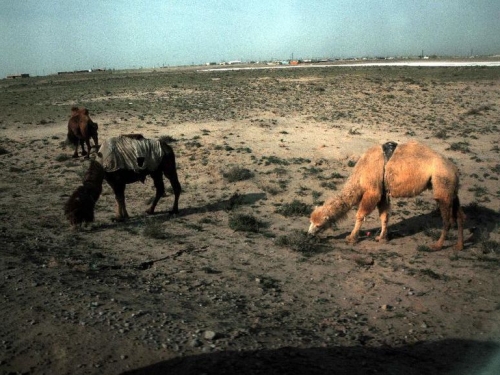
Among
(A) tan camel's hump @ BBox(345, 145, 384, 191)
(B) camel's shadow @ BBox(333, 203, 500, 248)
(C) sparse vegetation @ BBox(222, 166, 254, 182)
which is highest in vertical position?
(A) tan camel's hump @ BBox(345, 145, 384, 191)

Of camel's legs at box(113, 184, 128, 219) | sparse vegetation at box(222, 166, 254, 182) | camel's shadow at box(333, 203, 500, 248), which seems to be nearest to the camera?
camel's shadow at box(333, 203, 500, 248)

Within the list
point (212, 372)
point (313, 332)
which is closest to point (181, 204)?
point (313, 332)

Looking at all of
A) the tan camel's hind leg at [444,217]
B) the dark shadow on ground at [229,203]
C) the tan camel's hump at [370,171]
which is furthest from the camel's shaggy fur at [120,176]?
the tan camel's hind leg at [444,217]

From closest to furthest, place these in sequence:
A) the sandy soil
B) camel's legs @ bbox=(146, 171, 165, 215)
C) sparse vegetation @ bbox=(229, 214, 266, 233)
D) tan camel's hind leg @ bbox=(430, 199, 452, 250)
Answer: the sandy soil → tan camel's hind leg @ bbox=(430, 199, 452, 250) → sparse vegetation @ bbox=(229, 214, 266, 233) → camel's legs @ bbox=(146, 171, 165, 215)

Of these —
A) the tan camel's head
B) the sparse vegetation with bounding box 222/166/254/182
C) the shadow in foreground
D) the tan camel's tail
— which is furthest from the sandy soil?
the tan camel's tail

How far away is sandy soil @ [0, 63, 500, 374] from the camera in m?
5.10

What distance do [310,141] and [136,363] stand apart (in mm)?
16478

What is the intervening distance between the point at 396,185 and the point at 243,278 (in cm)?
388

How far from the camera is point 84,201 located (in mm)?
9586

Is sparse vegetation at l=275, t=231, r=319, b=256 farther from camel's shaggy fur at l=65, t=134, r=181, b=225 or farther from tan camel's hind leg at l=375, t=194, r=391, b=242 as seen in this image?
camel's shaggy fur at l=65, t=134, r=181, b=225

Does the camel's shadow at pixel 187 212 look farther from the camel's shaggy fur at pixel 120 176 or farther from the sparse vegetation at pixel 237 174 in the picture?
the sparse vegetation at pixel 237 174

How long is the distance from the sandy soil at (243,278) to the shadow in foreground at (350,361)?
22 millimetres

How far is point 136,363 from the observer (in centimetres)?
479

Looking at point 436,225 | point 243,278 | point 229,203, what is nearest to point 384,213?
point 436,225
